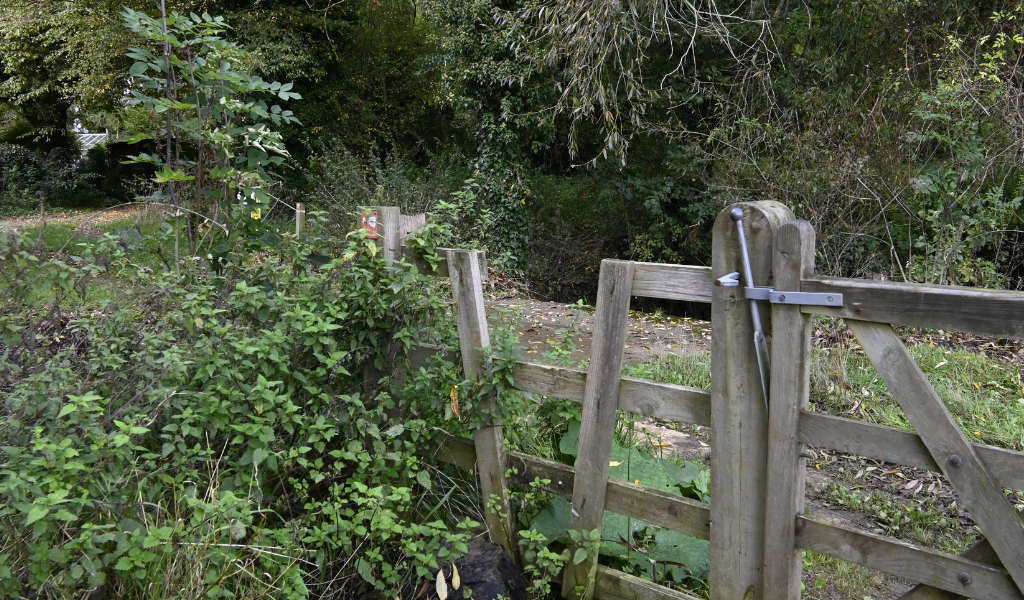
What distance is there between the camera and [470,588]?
287 centimetres

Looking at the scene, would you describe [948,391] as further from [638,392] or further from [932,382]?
[638,392]

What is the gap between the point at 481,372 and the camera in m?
3.22

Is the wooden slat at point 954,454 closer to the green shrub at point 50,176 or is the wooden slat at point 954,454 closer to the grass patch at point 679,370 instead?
the grass patch at point 679,370

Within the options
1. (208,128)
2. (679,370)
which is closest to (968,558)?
(208,128)

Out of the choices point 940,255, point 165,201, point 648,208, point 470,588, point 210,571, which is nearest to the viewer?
point 210,571

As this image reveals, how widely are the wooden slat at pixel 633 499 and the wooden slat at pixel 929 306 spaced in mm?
964

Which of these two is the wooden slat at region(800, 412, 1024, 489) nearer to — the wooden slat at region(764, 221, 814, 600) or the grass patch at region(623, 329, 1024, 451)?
the wooden slat at region(764, 221, 814, 600)

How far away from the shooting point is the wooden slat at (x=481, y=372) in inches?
126

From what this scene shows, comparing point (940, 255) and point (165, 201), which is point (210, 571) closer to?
point (165, 201)

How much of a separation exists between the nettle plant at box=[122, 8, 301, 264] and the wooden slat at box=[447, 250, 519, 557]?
126 centimetres

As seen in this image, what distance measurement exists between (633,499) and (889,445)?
1025 millimetres

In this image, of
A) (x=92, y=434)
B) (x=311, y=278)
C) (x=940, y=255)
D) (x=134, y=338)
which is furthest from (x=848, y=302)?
(x=940, y=255)

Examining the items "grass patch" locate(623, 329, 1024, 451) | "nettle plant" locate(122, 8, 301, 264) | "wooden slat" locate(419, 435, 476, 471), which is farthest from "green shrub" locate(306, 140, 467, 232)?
"wooden slat" locate(419, 435, 476, 471)

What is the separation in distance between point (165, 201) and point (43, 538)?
2084mm
